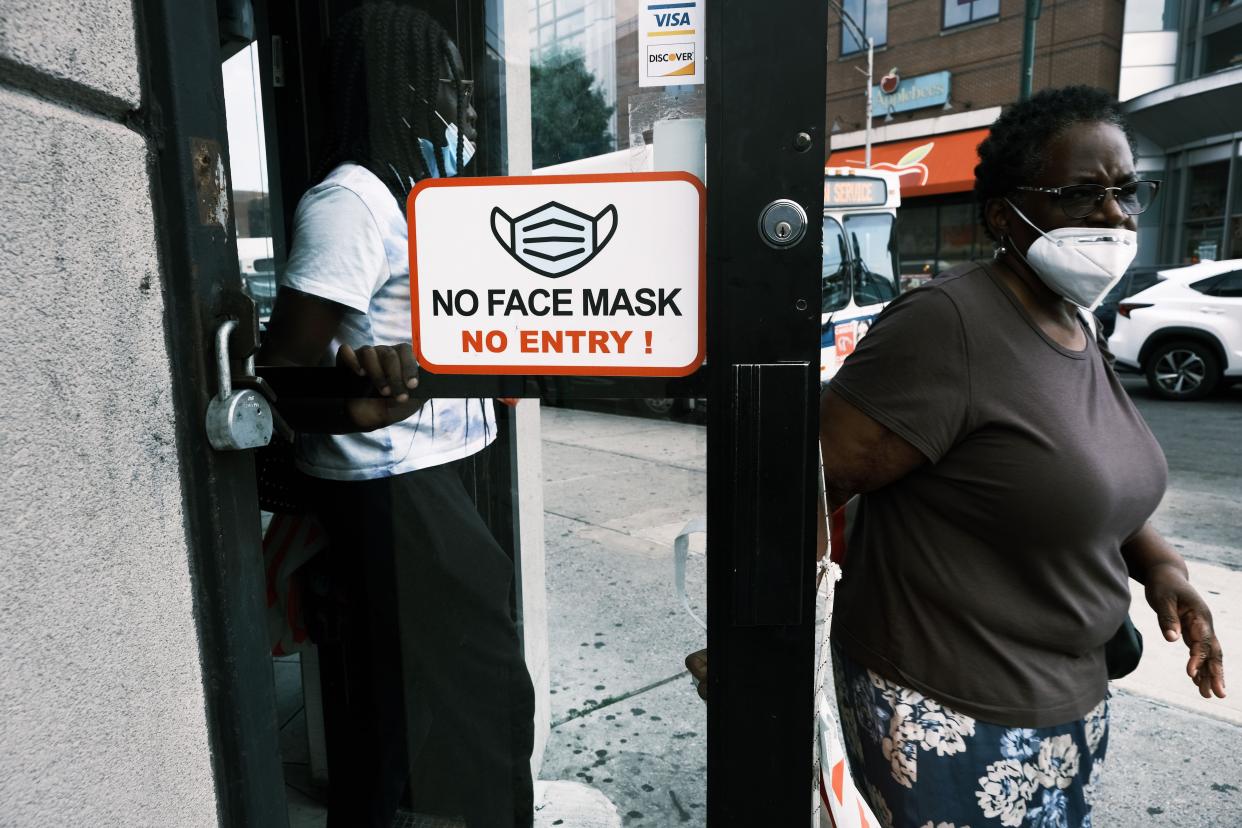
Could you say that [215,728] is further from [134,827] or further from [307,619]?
[307,619]

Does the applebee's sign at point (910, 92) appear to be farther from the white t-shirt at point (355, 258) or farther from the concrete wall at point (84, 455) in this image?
the concrete wall at point (84, 455)

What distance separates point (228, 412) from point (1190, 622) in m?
1.96

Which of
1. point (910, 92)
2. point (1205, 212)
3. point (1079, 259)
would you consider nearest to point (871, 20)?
point (910, 92)

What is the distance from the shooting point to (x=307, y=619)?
1887 mm

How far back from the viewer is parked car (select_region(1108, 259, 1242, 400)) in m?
9.92

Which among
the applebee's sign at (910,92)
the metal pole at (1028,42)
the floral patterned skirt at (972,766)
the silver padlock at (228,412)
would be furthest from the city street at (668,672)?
the applebee's sign at (910,92)

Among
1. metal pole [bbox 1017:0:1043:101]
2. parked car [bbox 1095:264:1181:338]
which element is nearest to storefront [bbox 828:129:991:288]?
parked car [bbox 1095:264:1181:338]

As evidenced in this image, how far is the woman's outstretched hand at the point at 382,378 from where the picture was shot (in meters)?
1.12

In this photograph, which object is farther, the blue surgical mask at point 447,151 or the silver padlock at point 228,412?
the blue surgical mask at point 447,151

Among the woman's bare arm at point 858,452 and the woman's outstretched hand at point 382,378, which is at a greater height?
the woman's outstretched hand at point 382,378

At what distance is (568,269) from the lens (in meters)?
1.06

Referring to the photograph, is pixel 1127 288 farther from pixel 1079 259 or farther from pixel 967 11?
pixel 1079 259

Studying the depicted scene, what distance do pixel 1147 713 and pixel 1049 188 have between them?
2303mm

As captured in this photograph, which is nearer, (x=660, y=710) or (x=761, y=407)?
(x=761, y=407)
